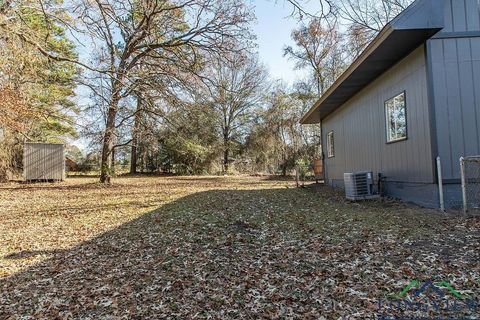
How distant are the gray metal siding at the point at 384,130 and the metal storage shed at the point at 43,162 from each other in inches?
497

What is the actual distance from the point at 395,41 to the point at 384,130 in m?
2.31

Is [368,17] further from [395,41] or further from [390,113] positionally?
[395,41]

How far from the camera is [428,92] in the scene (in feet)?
18.5

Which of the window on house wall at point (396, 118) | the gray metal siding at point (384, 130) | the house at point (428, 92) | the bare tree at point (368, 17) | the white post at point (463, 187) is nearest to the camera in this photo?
the white post at point (463, 187)

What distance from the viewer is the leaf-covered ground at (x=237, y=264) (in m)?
2.74

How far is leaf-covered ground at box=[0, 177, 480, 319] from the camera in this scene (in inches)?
108

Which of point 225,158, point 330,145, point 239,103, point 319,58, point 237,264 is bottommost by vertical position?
point 237,264

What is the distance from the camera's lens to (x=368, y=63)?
702cm

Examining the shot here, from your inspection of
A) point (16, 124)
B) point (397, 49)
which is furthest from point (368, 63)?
point (16, 124)

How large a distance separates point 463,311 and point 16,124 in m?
11.2

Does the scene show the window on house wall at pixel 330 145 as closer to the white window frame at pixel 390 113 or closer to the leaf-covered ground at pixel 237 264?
the white window frame at pixel 390 113

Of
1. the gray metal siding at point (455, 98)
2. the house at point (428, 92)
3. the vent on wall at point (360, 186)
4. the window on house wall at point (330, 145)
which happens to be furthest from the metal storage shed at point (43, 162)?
the gray metal siding at point (455, 98)

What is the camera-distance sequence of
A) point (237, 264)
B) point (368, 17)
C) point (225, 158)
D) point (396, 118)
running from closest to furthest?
point (237, 264)
point (396, 118)
point (368, 17)
point (225, 158)

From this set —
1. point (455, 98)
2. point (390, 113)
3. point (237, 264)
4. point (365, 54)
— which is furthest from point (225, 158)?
point (237, 264)
